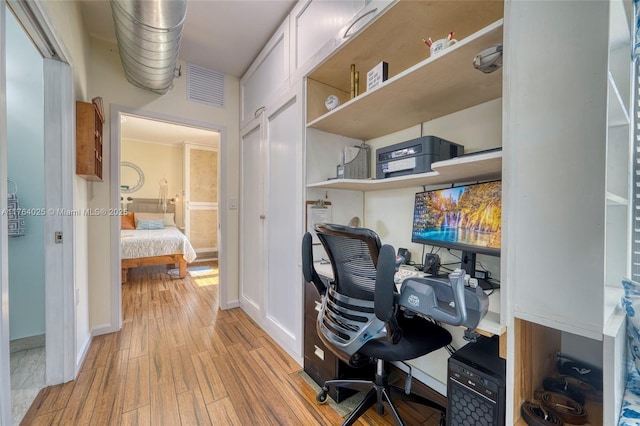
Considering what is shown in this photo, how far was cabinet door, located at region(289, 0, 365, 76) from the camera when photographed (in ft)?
4.76

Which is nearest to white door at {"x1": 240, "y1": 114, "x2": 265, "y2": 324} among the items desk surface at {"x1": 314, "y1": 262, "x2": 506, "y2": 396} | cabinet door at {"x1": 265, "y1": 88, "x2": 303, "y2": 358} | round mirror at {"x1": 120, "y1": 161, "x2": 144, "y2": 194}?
cabinet door at {"x1": 265, "y1": 88, "x2": 303, "y2": 358}

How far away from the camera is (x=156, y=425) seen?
4.35 ft

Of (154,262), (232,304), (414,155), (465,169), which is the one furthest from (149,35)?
(154,262)

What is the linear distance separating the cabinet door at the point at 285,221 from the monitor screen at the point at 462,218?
32.4 inches

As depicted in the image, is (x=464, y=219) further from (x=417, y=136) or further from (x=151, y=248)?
(x=151, y=248)

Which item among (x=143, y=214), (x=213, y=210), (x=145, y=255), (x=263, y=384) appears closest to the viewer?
(x=263, y=384)

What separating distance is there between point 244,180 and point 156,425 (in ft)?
7.12

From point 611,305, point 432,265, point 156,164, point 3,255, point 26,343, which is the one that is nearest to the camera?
point 611,305

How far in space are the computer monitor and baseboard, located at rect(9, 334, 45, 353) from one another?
9.90 feet

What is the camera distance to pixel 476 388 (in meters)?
0.92

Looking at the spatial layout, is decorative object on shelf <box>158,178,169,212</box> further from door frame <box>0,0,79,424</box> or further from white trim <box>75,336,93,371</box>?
door frame <box>0,0,79,424</box>

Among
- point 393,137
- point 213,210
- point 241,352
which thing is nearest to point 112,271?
point 241,352

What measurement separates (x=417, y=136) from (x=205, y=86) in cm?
239

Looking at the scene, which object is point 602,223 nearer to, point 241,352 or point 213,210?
point 241,352
